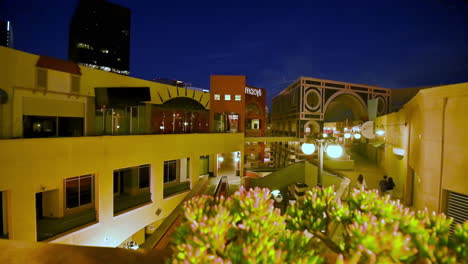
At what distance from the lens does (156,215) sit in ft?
45.0

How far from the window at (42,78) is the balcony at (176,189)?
8600 mm

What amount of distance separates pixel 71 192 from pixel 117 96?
5.30m

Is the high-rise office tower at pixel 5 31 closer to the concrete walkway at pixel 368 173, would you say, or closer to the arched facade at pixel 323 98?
the arched facade at pixel 323 98

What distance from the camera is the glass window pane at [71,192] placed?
1118cm

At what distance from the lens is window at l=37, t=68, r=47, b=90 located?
10570mm

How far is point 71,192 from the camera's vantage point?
11281mm

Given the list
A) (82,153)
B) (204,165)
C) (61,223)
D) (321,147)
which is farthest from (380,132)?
(61,223)

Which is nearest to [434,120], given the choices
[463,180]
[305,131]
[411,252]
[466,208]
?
[463,180]

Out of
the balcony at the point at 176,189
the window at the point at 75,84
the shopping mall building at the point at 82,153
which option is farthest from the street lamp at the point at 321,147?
the window at the point at 75,84

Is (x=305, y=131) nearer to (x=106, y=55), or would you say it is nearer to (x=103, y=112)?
(x=103, y=112)

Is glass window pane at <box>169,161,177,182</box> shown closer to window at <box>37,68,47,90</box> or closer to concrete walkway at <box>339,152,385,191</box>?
window at <box>37,68,47,90</box>

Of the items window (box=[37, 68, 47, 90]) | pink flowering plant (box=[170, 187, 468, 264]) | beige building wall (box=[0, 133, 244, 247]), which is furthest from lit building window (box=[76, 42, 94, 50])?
pink flowering plant (box=[170, 187, 468, 264])

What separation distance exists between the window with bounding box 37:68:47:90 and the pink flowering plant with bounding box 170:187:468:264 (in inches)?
463

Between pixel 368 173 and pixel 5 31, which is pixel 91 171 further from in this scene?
pixel 5 31
